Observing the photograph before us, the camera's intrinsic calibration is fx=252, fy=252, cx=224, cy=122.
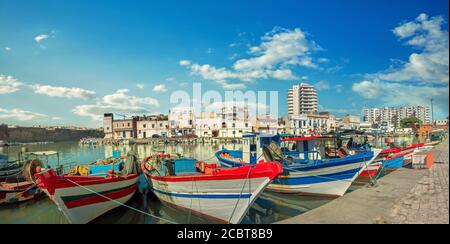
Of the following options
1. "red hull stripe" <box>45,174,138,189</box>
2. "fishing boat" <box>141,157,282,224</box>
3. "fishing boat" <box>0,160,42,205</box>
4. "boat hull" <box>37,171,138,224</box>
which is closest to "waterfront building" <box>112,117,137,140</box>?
"fishing boat" <box>0,160,42,205</box>

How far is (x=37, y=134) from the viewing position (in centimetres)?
9281

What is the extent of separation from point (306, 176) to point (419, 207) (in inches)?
203

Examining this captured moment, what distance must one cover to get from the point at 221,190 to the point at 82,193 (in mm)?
4547

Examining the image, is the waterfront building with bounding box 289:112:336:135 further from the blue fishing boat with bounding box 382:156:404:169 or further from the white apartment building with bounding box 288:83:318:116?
the blue fishing boat with bounding box 382:156:404:169

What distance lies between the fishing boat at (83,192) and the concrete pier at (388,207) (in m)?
6.46

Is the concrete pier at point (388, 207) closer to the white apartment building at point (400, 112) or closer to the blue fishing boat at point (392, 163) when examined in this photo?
the blue fishing boat at point (392, 163)

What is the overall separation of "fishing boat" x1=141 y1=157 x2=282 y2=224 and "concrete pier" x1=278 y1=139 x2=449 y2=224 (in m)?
1.52

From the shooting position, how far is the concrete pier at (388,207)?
560 cm

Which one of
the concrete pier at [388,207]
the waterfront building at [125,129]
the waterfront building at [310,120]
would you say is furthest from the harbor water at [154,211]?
the waterfront building at [125,129]

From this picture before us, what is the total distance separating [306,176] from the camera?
1138 cm

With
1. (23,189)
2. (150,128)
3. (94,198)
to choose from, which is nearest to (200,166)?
(94,198)

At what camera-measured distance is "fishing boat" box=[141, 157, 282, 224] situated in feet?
23.0

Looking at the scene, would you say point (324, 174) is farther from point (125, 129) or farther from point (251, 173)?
point (125, 129)
